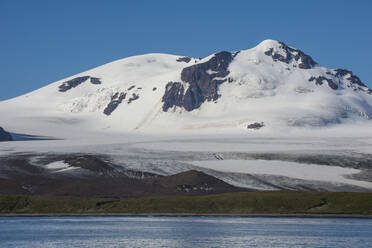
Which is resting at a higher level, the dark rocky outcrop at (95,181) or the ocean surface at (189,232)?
the dark rocky outcrop at (95,181)

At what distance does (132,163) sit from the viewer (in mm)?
181000

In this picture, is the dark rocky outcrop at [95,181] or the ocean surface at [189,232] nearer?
the ocean surface at [189,232]

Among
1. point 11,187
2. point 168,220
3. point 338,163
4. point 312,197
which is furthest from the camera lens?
point 338,163

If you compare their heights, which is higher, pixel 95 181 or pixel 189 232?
pixel 95 181

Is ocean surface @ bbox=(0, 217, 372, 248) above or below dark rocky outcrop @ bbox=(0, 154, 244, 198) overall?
below

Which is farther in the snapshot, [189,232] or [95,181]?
[95,181]

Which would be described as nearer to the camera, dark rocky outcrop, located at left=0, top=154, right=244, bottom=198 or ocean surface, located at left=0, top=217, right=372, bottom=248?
ocean surface, located at left=0, top=217, right=372, bottom=248

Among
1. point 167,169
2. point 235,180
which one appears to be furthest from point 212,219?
point 167,169

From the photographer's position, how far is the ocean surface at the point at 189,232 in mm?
65625

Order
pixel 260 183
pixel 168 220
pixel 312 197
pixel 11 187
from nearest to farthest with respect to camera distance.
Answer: pixel 168 220
pixel 312 197
pixel 11 187
pixel 260 183

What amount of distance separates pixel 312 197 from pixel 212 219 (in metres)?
17.2

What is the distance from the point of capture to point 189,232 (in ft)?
248

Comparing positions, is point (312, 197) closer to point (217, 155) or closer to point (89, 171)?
point (89, 171)

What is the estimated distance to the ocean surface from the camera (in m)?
65.6
